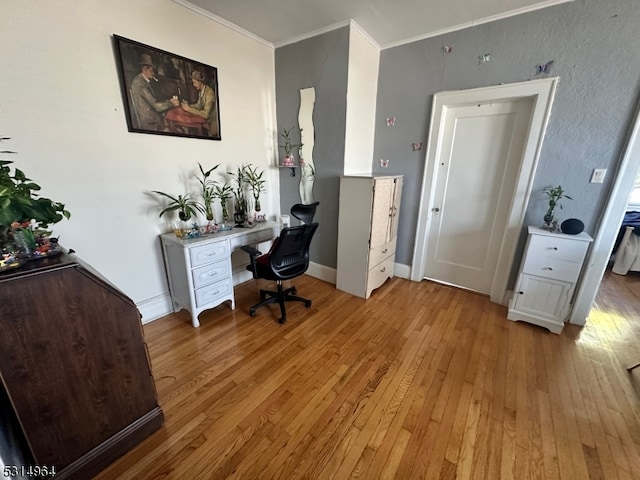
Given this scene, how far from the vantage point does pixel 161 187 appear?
2238 millimetres

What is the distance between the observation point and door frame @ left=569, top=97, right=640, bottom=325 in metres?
1.93

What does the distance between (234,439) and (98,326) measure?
0.88 meters

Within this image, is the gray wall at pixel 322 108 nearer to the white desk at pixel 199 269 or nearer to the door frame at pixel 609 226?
the white desk at pixel 199 269

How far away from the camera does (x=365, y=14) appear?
7.40ft

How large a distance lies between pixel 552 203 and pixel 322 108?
2.36 metres

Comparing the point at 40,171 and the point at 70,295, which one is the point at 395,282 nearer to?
the point at 70,295

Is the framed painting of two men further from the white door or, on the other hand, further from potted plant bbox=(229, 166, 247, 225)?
the white door

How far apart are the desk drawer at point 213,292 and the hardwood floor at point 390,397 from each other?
201mm

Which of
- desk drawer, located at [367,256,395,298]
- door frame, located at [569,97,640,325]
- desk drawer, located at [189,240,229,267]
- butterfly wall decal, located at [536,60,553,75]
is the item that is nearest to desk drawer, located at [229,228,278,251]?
desk drawer, located at [189,240,229,267]

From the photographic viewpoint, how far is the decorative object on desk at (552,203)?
2219 mm

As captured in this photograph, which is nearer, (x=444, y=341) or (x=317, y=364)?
(x=317, y=364)

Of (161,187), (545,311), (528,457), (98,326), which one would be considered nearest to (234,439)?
(98,326)

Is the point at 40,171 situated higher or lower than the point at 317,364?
higher

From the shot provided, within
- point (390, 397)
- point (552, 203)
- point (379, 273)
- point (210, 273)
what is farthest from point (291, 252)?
point (552, 203)
